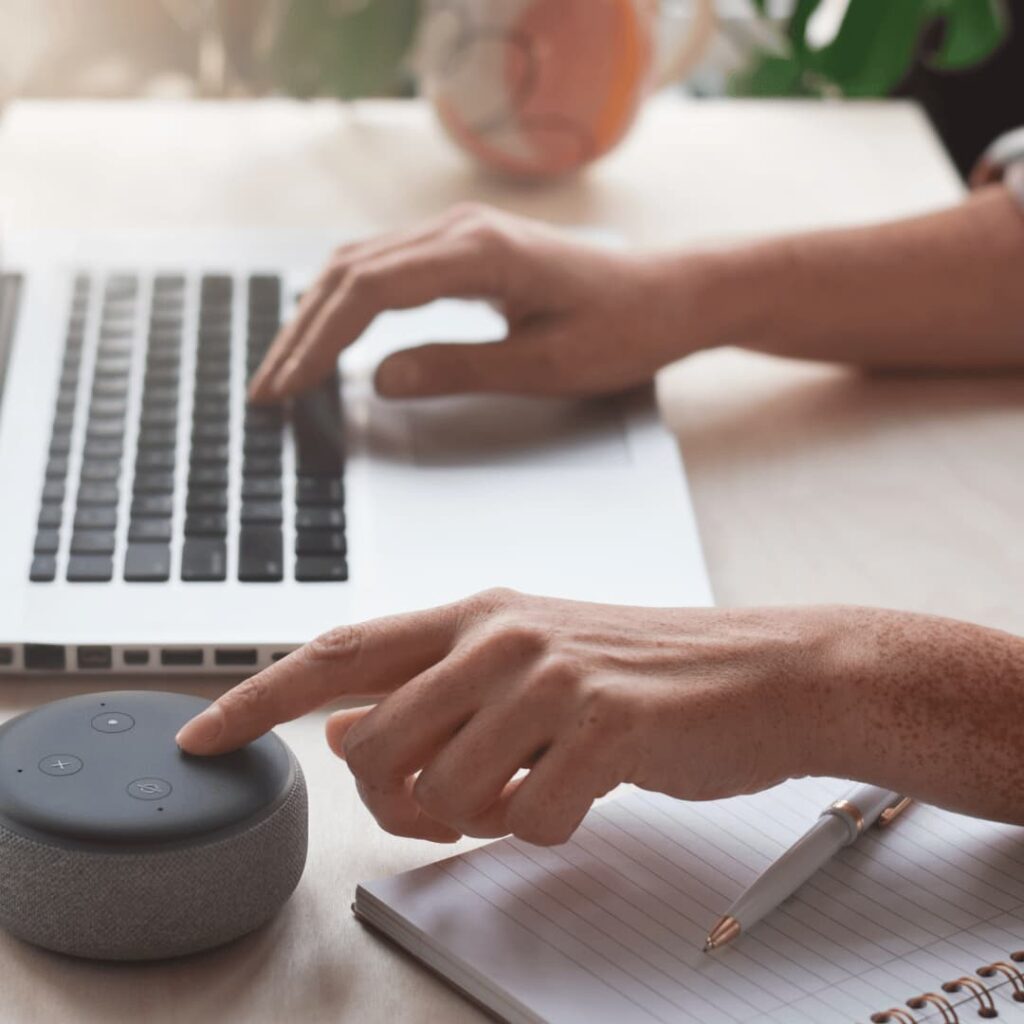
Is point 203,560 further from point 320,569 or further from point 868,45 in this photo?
point 868,45

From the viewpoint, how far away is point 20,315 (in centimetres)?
94

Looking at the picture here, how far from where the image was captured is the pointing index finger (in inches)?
21.3

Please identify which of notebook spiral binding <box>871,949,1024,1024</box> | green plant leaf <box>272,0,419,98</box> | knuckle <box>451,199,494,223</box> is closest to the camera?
notebook spiral binding <box>871,949,1024,1024</box>

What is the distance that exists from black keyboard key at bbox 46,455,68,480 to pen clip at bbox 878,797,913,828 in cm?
42

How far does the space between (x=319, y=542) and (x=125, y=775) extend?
231mm

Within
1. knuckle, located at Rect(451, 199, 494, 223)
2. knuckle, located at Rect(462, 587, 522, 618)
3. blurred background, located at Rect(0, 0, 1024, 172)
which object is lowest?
blurred background, located at Rect(0, 0, 1024, 172)

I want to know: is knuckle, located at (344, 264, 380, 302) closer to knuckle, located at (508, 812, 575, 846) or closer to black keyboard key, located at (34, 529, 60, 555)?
black keyboard key, located at (34, 529, 60, 555)

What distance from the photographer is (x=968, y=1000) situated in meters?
0.51

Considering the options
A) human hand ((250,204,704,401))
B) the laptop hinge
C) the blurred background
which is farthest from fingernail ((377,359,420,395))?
the blurred background

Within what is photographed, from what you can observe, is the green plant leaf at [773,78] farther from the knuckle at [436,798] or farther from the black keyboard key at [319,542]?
the knuckle at [436,798]

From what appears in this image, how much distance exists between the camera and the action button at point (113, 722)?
0.55 meters

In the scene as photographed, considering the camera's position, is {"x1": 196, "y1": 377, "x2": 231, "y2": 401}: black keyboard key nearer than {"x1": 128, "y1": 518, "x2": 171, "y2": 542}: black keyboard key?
No

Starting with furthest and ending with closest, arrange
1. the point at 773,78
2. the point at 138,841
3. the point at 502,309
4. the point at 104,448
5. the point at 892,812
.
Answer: the point at 773,78
the point at 502,309
the point at 104,448
the point at 892,812
the point at 138,841

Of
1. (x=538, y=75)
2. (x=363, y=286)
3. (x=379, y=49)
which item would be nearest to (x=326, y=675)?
(x=363, y=286)
